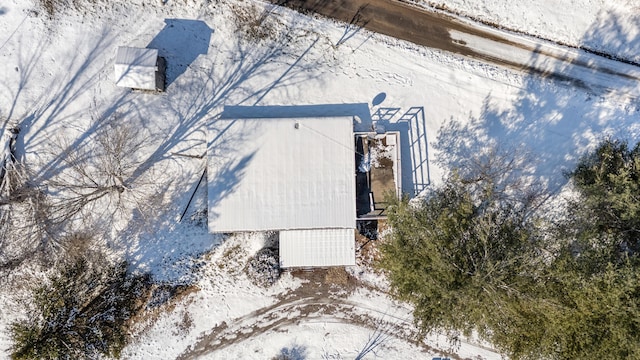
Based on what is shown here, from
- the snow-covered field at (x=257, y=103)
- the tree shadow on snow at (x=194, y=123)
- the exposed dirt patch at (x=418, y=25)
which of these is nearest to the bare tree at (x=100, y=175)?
the snow-covered field at (x=257, y=103)

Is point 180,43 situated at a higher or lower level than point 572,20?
lower

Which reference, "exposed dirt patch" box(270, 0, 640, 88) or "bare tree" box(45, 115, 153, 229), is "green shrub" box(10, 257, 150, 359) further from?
"exposed dirt patch" box(270, 0, 640, 88)

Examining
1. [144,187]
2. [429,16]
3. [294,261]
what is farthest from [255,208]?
[429,16]

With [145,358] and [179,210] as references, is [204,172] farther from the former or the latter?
[145,358]

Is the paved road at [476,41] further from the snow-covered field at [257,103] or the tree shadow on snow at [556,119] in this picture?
the snow-covered field at [257,103]

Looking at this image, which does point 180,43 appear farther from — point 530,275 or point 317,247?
point 530,275

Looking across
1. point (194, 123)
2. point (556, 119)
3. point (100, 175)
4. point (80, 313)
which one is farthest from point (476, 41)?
point (80, 313)
